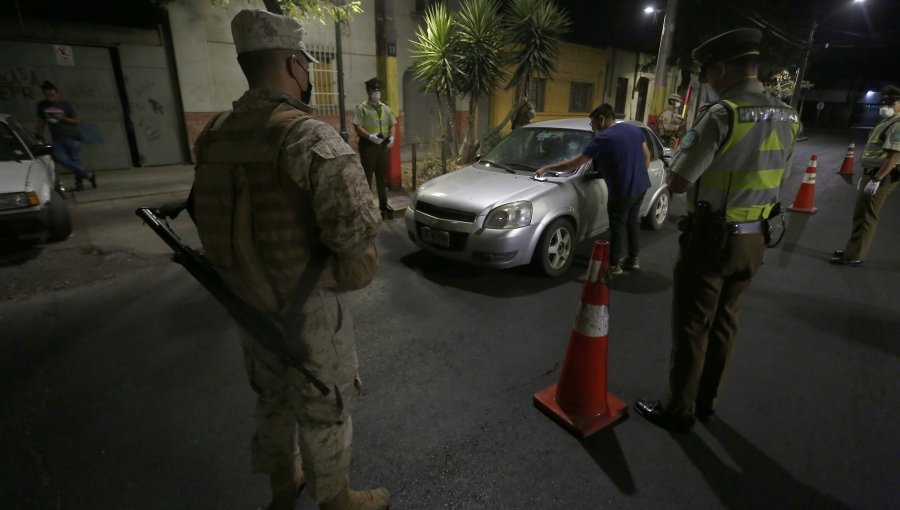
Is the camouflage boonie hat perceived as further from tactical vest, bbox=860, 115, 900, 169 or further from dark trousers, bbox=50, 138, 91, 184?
dark trousers, bbox=50, 138, 91, 184

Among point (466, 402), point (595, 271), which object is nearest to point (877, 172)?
point (595, 271)

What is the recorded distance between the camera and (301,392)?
5.52 feet

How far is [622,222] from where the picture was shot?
4.85 meters

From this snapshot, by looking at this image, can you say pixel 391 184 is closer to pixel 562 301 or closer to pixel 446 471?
pixel 562 301

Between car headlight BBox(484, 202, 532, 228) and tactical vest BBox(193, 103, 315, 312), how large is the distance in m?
3.07

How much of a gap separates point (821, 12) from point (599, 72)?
1059 centimetres

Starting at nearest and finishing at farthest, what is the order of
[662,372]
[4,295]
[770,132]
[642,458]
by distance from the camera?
[770,132], [642,458], [662,372], [4,295]

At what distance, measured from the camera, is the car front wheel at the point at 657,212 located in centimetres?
649

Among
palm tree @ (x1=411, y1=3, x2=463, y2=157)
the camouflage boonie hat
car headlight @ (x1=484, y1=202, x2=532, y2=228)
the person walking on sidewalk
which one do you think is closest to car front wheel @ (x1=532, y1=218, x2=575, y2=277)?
car headlight @ (x1=484, y1=202, x2=532, y2=228)

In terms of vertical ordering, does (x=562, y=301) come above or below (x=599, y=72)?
below

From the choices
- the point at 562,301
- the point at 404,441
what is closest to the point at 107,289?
the point at 404,441

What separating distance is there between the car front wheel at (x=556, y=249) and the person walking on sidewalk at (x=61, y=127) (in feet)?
25.9

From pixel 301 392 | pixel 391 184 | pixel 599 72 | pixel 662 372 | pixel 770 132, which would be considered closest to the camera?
pixel 301 392

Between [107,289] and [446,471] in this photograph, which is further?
[107,289]
